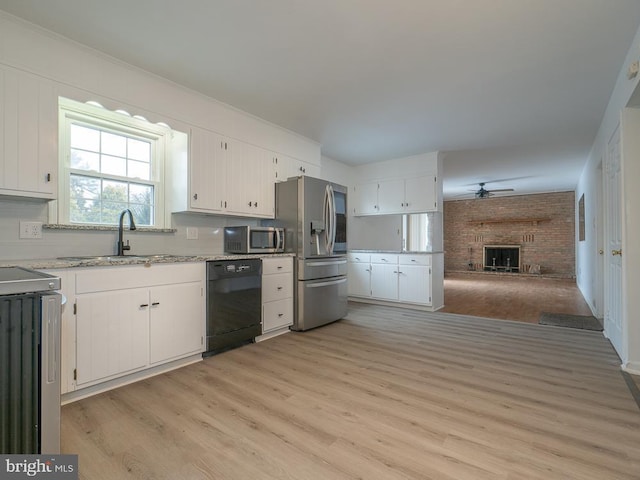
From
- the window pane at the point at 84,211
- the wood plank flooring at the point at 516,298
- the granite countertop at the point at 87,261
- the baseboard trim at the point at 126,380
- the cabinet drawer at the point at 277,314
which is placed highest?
the window pane at the point at 84,211

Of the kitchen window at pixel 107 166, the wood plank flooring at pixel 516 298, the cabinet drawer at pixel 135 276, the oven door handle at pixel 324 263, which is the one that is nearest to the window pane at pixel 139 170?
the kitchen window at pixel 107 166

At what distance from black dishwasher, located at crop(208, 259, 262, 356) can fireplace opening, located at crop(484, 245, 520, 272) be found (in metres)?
9.24

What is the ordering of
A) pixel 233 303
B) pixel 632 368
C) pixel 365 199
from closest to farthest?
pixel 632 368 → pixel 233 303 → pixel 365 199

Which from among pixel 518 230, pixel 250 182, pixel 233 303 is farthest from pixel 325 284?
pixel 518 230

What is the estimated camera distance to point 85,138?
2.72m

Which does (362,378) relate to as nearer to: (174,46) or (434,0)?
(434,0)

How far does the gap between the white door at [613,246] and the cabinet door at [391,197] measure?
2581 millimetres

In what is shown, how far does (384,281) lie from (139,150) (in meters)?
3.95

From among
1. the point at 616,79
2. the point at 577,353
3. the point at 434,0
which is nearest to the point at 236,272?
the point at 434,0

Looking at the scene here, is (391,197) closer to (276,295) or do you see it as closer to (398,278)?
(398,278)

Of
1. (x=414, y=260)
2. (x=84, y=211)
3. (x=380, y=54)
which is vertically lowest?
(x=414, y=260)

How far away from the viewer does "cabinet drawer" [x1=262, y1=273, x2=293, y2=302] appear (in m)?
3.46

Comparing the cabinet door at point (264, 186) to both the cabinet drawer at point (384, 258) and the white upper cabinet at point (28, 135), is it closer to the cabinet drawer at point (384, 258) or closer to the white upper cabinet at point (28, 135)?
the white upper cabinet at point (28, 135)

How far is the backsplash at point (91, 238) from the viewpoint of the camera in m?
2.25
